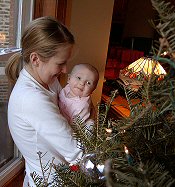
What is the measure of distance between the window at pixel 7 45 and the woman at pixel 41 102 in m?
0.55

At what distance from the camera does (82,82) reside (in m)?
1.32

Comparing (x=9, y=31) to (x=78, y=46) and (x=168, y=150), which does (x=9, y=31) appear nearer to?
(x=78, y=46)

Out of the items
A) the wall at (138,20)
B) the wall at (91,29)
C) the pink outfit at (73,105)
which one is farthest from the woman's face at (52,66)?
the wall at (138,20)

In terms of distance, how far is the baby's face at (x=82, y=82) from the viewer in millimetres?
1318

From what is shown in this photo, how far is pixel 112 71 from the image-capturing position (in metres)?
4.32

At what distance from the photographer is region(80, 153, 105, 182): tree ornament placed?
0.51m

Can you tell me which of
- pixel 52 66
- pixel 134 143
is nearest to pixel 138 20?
pixel 52 66

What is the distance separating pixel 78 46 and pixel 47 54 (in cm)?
142

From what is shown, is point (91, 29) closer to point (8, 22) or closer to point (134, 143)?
point (8, 22)

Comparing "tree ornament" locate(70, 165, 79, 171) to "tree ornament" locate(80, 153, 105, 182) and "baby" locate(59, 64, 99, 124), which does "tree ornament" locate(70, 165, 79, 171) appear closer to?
"tree ornament" locate(80, 153, 105, 182)

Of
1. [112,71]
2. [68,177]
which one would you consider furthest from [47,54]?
[112,71]

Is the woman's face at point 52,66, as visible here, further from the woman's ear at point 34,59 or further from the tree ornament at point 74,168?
the tree ornament at point 74,168

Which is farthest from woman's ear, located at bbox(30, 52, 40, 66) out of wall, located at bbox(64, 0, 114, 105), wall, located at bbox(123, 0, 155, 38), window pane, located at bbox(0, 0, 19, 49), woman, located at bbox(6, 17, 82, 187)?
wall, located at bbox(123, 0, 155, 38)

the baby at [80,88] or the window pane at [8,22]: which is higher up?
the window pane at [8,22]
